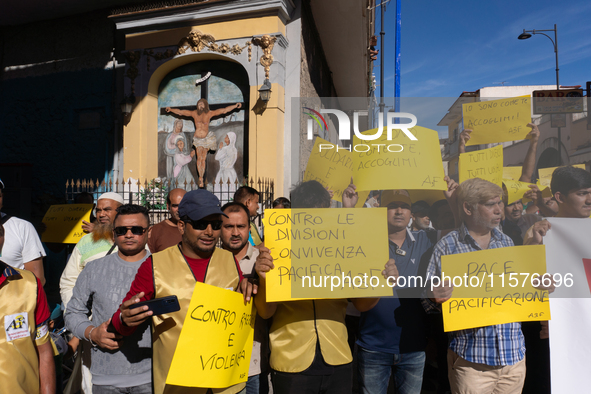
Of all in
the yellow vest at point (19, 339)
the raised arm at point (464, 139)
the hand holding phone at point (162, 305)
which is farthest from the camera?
the raised arm at point (464, 139)

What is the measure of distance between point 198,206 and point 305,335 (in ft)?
3.33

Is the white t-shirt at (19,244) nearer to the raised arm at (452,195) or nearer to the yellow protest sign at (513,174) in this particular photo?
the raised arm at (452,195)

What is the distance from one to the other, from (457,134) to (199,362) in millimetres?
2672

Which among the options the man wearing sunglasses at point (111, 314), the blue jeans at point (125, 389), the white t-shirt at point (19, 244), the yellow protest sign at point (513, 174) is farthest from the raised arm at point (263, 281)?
the yellow protest sign at point (513, 174)

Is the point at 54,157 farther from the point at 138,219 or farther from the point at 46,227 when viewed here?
the point at 138,219

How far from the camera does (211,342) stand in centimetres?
188

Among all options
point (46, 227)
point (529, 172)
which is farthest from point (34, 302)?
point (46, 227)

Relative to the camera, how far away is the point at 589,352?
2248 millimetres

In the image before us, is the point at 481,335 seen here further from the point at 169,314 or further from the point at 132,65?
the point at 132,65

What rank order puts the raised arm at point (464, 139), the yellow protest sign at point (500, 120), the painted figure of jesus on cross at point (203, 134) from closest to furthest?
the yellow protest sign at point (500, 120), the raised arm at point (464, 139), the painted figure of jesus on cross at point (203, 134)

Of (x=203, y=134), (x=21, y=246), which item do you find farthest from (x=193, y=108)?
(x=21, y=246)

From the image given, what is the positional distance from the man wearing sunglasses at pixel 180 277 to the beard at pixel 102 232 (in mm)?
1386

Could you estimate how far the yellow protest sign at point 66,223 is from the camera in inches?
186

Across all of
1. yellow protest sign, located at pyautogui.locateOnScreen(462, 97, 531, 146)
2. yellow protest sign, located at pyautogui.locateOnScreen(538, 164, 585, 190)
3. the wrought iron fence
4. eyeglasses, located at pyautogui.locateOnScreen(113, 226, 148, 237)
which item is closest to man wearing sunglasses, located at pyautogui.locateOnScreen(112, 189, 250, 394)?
Result: eyeglasses, located at pyautogui.locateOnScreen(113, 226, 148, 237)
